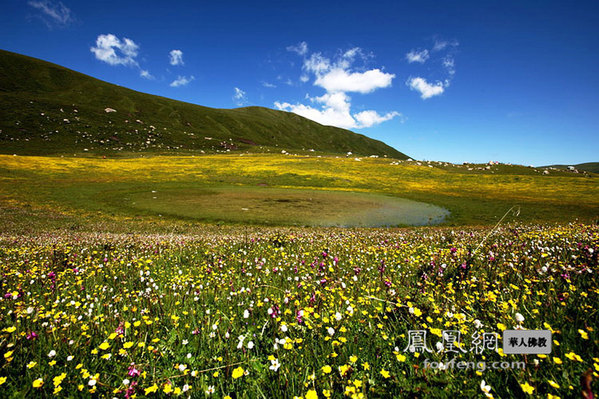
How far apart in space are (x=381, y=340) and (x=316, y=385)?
1148 mm

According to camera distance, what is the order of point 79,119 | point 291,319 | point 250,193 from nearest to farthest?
point 291,319 → point 250,193 → point 79,119

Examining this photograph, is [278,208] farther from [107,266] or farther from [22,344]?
[22,344]

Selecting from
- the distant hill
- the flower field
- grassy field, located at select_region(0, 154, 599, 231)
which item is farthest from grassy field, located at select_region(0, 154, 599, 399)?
the distant hill

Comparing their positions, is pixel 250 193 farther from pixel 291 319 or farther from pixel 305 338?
pixel 305 338

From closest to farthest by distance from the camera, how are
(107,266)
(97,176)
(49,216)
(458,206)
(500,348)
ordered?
(500,348)
(107,266)
(49,216)
(458,206)
(97,176)

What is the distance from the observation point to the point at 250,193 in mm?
43125

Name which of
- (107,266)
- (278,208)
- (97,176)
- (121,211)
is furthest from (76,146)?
(107,266)

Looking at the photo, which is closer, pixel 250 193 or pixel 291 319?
pixel 291 319

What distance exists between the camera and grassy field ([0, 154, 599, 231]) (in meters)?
27.9

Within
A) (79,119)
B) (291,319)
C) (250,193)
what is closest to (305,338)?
(291,319)

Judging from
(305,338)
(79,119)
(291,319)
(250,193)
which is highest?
(79,119)

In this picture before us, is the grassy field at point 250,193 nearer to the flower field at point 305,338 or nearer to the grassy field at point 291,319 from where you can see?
the grassy field at point 291,319

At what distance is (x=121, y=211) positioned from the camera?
97.3ft

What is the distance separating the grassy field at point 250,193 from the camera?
27.9 metres
